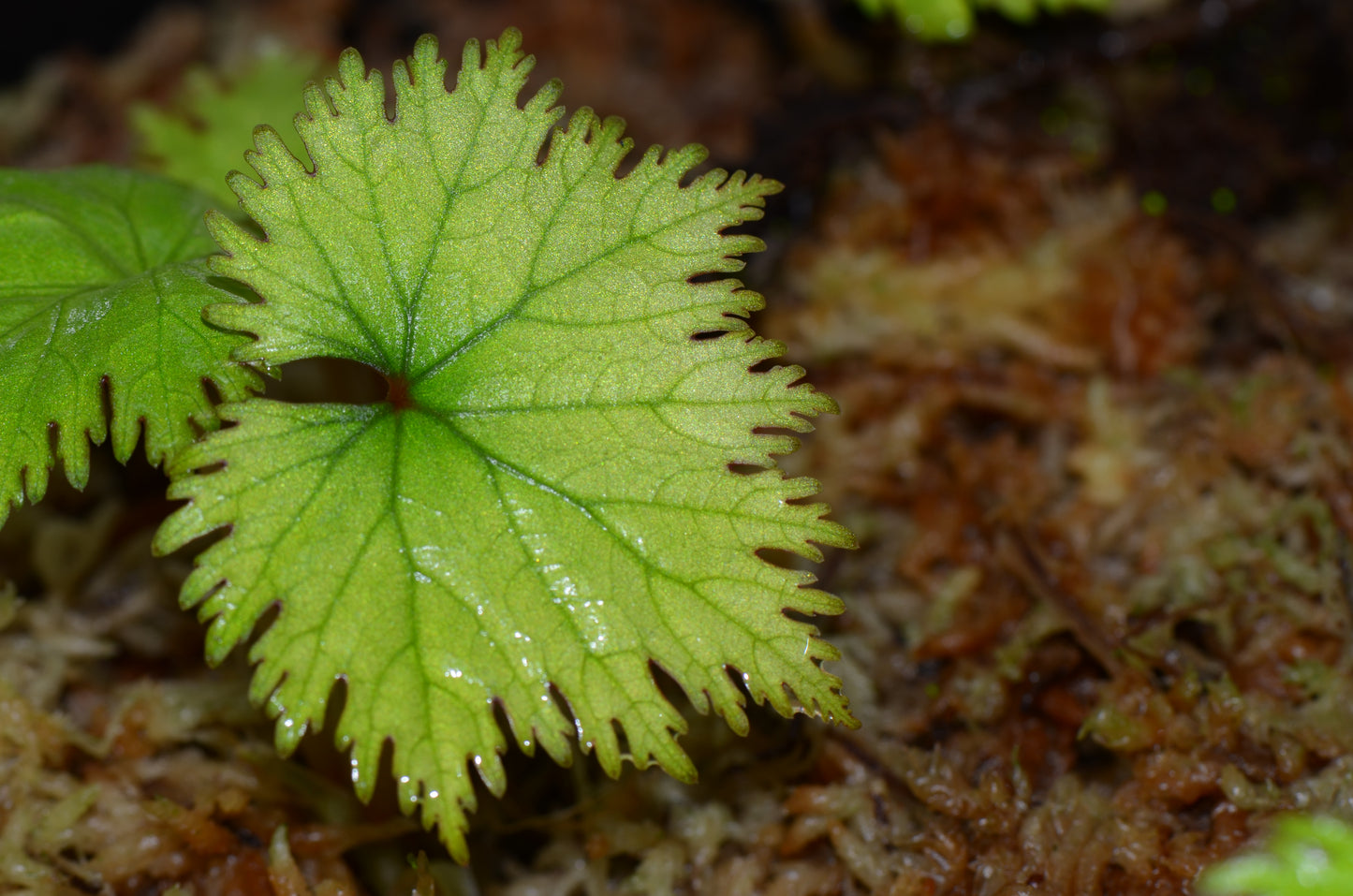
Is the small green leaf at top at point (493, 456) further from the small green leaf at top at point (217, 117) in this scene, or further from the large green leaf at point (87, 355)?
the small green leaf at top at point (217, 117)

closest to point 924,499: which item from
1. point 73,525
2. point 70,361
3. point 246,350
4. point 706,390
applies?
point 706,390

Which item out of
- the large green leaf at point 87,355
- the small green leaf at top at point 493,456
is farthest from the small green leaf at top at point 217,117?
the small green leaf at top at point 493,456

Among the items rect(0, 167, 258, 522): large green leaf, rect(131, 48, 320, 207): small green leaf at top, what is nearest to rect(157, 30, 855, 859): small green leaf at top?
rect(0, 167, 258, 522): large green leaf

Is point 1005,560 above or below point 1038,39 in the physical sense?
below

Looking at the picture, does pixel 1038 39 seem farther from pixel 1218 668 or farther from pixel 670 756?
pixel 670 756

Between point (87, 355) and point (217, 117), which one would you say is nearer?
point (87, 355)

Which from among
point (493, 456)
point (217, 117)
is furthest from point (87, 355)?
point (217, 117)

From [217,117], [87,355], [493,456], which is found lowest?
[493,456]

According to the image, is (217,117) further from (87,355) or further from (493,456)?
(493,456)
